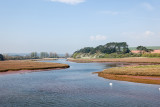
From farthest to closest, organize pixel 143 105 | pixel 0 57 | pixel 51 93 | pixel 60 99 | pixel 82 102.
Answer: pixel 0 57 → pixel 51 93 → pixel 60 99 → pixel 82 102 → pixel 143 105

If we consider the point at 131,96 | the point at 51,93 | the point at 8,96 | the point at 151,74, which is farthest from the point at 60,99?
the point at 151,74

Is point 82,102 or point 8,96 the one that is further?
point 8,96

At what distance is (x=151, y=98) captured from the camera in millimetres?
28234

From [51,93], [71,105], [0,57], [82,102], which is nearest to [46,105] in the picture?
[71,105]

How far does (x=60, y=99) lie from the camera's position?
28.2m

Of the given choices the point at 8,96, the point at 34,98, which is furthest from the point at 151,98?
the point at 8,96

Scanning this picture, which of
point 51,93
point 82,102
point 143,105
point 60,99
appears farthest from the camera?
point 51,93

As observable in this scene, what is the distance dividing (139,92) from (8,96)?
2120 centimetres

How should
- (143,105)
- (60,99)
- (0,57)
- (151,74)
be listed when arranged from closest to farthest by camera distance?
(143,105)
(60,99)
(151,74)
(0,57)

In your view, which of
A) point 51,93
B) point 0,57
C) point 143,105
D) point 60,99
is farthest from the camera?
point 0,57

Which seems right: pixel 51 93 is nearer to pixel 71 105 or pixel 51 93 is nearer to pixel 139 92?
pixel 71 105

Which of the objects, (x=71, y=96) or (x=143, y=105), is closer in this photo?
(x=143, y=105)

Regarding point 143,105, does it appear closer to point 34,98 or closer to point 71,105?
point 71,105

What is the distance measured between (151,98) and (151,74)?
2304 centimetres
